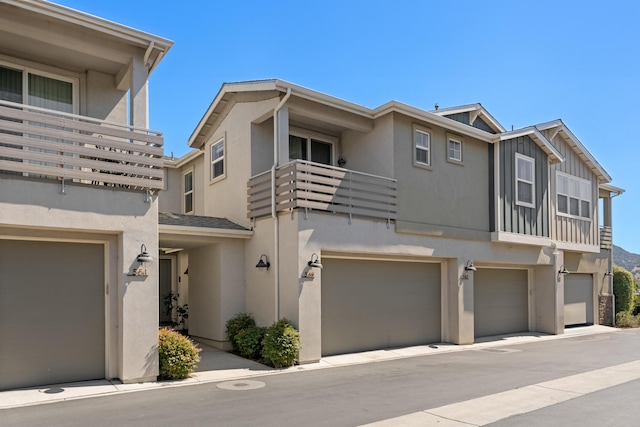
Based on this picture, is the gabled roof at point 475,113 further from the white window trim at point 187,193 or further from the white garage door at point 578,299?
Answer: the white window trim at point 187,193

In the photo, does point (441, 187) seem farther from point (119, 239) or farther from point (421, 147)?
point (119, 239)

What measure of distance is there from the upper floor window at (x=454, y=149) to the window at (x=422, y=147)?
37.4 inches

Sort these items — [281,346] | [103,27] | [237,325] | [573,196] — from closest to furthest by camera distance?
[103,27] < [281,346] < [237,325] < [573,196]

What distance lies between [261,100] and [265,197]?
107 inches

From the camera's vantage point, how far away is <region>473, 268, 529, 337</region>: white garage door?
16.5m

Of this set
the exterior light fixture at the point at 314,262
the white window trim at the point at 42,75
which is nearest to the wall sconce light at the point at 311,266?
the exterior light fixture at the point at 314,262

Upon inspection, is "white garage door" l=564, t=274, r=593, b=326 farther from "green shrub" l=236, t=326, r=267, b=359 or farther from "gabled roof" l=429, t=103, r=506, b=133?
"green shrub" l=236, t=326, r=267, b=359

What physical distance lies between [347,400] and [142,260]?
4473 mm

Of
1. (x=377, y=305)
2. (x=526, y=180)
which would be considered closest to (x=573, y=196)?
(x=526, y=180)

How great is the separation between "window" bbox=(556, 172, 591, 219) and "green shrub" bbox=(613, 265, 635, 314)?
460 cm

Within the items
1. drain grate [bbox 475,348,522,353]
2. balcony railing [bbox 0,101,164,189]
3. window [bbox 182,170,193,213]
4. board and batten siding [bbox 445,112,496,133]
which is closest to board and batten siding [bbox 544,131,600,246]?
board and batten siding [bbox 445,112,496,133]

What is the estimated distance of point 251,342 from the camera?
1180cm

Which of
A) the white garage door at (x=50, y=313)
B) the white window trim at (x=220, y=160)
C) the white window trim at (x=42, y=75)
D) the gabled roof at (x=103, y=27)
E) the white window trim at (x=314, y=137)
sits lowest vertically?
the white garage door at (x=50, y=313)

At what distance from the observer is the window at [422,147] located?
1435 cm
